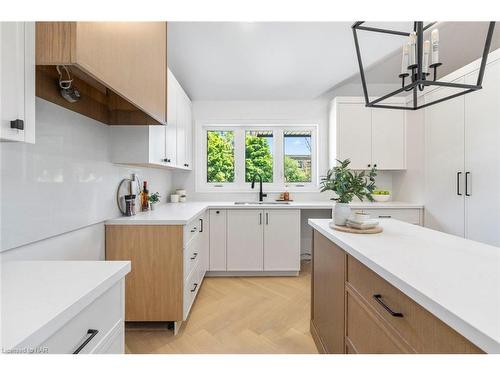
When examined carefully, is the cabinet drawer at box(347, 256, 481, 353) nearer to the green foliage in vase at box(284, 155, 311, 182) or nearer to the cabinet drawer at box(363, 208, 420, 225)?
the cabinet drawer at box(363, 208, 420, 225)

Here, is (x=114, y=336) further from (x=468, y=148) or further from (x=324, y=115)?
(x=324, y=115)

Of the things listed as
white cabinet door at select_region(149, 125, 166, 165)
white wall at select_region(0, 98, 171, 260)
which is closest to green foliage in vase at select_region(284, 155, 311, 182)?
white cabinet door at select_region(149, 125, 166, 165)

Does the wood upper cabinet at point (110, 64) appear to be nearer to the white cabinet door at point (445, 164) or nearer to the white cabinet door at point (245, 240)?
the white cabinet door at point (245, 240)

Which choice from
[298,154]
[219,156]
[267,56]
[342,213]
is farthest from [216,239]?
[267,56]

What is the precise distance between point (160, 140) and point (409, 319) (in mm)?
2081

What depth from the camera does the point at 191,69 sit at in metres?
2.83

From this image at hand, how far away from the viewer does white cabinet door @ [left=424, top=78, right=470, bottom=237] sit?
2.41 m

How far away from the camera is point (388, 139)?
326 centimetres

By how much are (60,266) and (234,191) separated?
2.80 m

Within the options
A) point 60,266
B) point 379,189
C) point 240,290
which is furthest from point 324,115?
point 60,266

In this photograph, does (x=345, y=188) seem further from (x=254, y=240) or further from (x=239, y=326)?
(x=254, y=240)

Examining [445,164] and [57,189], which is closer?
[57,189]

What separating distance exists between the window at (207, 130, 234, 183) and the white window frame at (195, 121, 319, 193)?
2.3 inches

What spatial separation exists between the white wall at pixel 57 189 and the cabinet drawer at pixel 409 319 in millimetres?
1509
